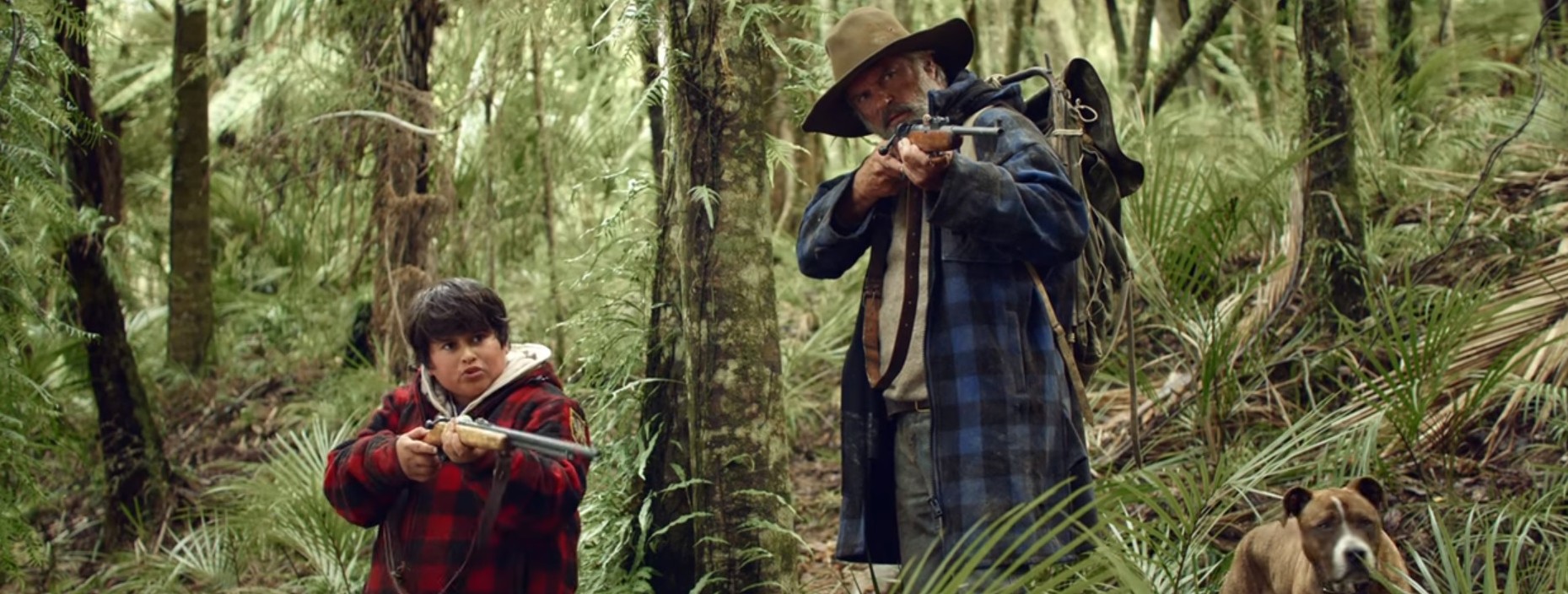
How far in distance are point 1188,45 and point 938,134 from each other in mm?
4946

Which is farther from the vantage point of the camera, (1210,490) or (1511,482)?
(1511,482)

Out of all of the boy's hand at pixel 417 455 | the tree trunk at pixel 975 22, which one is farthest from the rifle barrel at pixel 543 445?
the tree trunk at pixel 975 22

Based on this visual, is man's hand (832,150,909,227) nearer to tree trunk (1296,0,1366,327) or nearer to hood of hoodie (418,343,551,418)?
hood of hoodie (418,343,551,418)

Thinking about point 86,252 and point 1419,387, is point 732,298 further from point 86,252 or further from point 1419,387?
point 86,252

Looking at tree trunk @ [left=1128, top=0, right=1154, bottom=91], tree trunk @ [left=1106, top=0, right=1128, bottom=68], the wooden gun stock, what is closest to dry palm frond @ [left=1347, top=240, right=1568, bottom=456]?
the wooden gun stock

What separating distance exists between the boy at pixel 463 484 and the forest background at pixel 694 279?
1.70 feet

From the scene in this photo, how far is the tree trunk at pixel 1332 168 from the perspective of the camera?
5.73 metres

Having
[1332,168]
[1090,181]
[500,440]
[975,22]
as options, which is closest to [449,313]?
[500,440]

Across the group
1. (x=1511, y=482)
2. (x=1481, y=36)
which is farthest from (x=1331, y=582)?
(x=1481, y=36)

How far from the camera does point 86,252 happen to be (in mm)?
6625

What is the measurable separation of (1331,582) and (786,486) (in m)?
1.36

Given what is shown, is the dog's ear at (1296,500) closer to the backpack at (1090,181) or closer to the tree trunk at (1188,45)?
the backpack at (1090,181)

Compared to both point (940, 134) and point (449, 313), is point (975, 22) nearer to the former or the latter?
point (940, 134)

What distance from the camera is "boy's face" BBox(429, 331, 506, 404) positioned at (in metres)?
3.42
